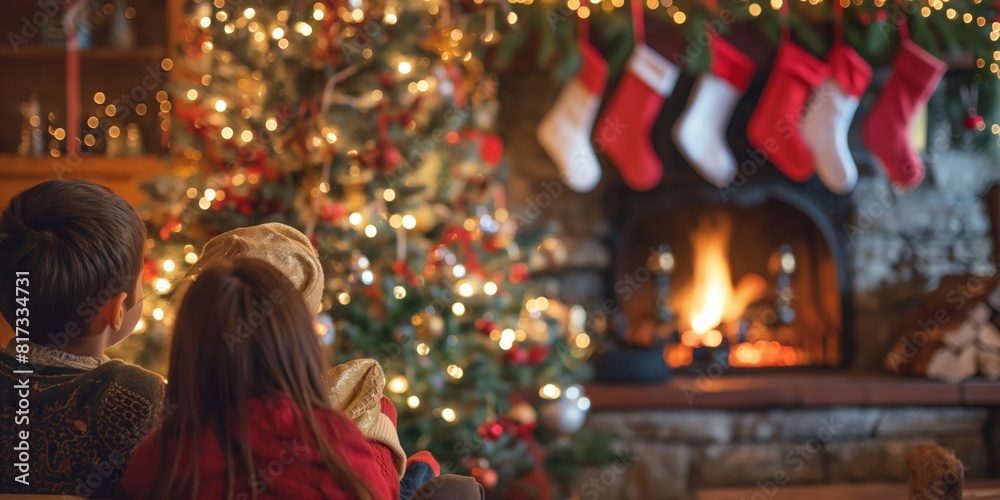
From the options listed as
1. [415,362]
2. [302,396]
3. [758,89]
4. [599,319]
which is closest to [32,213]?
[302,396]

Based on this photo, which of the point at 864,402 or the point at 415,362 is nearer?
the point at 415,362

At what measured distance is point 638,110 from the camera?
3.42 m

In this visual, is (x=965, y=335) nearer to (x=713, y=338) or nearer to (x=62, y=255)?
(x=713, y=338)

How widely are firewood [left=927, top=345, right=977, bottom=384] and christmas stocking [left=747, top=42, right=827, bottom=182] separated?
788 millimetres

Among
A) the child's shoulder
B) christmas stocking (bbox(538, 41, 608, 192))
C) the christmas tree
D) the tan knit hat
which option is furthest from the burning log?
the child's shoulder

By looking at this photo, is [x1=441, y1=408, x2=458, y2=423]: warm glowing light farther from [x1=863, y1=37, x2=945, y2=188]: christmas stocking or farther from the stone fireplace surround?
[x1=863, y1=37, x2=945, y2=188]: christmas stocking

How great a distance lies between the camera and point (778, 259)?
3.96m

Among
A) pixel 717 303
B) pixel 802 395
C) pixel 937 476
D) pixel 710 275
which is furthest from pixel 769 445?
pixel 937 476

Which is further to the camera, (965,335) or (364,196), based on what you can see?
(965,335)

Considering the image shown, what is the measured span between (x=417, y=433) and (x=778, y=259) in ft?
6.23

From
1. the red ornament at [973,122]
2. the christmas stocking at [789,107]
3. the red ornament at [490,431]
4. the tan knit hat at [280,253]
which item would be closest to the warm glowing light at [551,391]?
the red ornament at [490,431]

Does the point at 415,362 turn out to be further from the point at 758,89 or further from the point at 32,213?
the point at 758,89

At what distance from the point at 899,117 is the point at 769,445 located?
1.23 meters

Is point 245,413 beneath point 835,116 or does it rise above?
beneath
